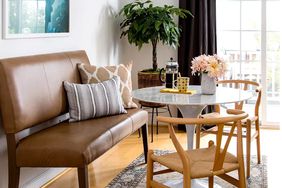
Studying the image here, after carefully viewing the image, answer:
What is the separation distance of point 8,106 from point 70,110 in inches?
28.6

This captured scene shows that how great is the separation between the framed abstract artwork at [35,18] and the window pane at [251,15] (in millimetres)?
2530

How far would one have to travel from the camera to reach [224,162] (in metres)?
2.65

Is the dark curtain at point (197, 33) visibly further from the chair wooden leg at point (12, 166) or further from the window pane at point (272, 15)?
the chair wooden leg at point (12, 166)

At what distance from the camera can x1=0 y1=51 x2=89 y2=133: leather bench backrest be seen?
2.82 metres

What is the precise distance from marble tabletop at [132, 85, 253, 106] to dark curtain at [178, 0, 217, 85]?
1.69 meters

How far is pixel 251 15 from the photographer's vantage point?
554 cm

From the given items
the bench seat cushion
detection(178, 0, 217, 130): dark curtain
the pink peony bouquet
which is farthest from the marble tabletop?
detection(178, 0, 217, 130): dark curtain

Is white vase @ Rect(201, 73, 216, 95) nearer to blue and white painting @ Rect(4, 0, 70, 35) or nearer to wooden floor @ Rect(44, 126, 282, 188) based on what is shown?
wooden floor @ Rect(44, 126, 282, 188)

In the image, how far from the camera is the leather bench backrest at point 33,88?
A: 2.82 metres

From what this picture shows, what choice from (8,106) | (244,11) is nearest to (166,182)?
(8,106)

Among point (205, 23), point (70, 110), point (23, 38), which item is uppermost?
point (205, 23)

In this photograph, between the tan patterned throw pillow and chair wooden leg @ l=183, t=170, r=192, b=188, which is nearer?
chair wooden leg @ l=183, t=170, r=192, b=188

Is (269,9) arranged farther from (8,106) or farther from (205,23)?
(8,106)

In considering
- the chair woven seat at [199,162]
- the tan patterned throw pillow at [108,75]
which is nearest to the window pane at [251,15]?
the tan patterned throw pillow at [108,75]
